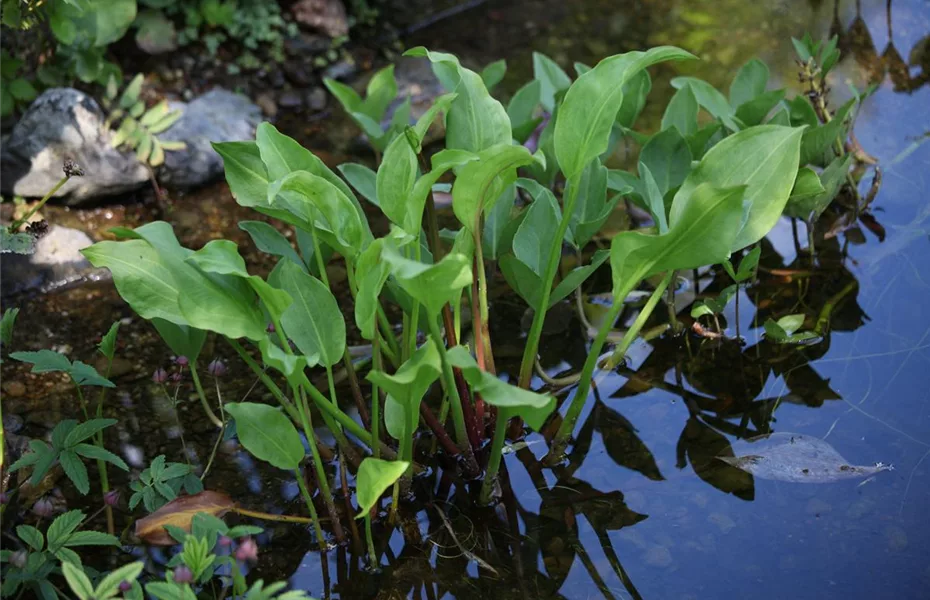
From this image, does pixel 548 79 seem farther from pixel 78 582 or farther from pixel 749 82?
pixel 78 582

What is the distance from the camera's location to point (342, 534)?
2012 mm

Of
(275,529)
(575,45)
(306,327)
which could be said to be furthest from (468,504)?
(575,45)

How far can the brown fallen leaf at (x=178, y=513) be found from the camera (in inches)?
72.6

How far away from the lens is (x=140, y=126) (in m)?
3.34

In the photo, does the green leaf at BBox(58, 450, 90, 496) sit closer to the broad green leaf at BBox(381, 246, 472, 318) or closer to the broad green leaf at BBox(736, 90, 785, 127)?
the broad green leaf at BBox(381, 246, 472, 318)

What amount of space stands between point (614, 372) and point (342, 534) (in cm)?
87

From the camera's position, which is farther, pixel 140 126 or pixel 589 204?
pixel 140 126

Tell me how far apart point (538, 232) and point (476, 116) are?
12.3 inches

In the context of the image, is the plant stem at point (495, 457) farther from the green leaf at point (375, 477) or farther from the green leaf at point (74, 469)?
the green leaf at point (74, 469)

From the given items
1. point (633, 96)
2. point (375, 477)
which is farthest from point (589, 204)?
point (375, 477)

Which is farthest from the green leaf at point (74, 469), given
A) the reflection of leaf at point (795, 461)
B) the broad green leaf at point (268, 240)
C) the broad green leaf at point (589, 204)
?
the reflection of leaf at point (795, 461)

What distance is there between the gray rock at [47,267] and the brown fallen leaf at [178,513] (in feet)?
4.16

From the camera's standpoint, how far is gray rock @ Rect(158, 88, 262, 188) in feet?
11.1

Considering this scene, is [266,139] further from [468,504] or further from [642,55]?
[468,504]
